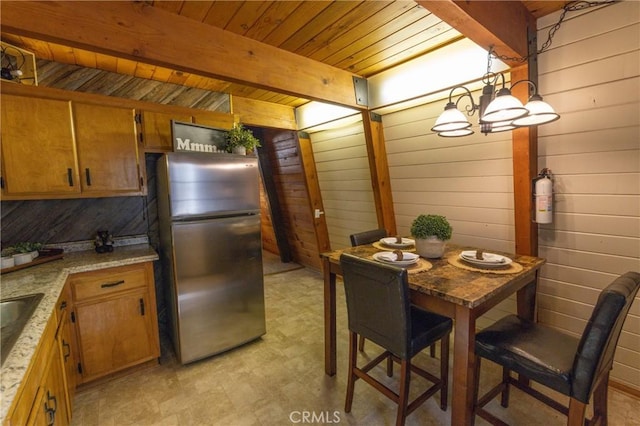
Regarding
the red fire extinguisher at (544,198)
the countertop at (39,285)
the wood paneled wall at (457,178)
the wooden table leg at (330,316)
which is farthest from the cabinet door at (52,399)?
the wood paneled wall at (457,178)

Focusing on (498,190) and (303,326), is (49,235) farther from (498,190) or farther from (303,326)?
(498,190)

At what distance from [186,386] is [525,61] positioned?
10.7ft

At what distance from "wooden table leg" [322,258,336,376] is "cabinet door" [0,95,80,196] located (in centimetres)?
199

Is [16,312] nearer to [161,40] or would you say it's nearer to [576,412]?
[161,40]

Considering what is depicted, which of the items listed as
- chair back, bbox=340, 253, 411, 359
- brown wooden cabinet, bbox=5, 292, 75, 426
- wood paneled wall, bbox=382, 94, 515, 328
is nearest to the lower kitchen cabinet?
brown wooden cabinet, bbox=5, 292, 75, 426

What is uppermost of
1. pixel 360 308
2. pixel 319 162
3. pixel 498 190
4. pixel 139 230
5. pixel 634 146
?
pixel 319 162

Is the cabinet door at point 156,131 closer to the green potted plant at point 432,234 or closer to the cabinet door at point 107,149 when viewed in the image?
the cabinet door at point 107,149

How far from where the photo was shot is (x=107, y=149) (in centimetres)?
231

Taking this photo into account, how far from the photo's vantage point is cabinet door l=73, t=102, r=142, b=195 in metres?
2.22

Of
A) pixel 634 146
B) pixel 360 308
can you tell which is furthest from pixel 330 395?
pixel 634 146

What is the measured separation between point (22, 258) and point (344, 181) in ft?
10.0

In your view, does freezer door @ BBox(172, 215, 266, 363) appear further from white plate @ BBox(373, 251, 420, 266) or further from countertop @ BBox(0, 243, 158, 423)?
white plate @ BBox(373, 251, 420, 266)

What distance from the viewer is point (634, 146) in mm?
1726

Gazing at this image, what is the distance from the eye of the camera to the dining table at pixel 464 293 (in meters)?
1.40
